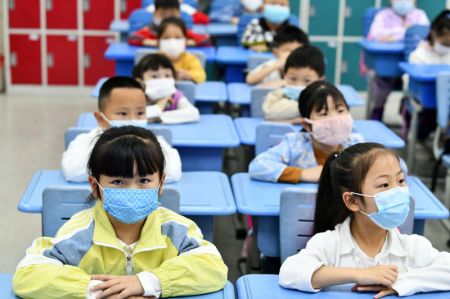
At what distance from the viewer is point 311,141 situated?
10.6ft

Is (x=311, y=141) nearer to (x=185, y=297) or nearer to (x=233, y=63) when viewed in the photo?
(x=185, y=297)

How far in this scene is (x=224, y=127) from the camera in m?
3.94

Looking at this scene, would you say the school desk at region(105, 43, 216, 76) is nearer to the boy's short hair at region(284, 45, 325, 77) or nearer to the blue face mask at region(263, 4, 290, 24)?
the blue face mask at region(263, 4, 290, 24)

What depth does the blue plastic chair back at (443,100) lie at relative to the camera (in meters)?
4.66

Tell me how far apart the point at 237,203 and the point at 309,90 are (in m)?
0.68

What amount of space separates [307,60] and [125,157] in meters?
2.13

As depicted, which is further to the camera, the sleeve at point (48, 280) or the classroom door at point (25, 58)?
the classroom door at point (25, 58)

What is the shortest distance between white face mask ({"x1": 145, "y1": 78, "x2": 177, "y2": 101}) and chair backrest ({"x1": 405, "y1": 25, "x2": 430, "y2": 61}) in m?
2.70

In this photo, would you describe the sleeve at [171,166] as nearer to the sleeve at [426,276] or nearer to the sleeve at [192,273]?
the sleeve at [192,273]

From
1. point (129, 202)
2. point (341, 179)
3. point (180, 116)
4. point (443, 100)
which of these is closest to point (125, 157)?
point (129, 202)

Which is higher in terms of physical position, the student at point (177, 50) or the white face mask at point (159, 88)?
the student at point (177, 50)

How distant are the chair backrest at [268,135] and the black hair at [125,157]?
1.35m

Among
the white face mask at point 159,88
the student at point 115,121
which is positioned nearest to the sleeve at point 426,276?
the student at point 115,121

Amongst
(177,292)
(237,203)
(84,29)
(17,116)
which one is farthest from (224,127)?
(84,29)
